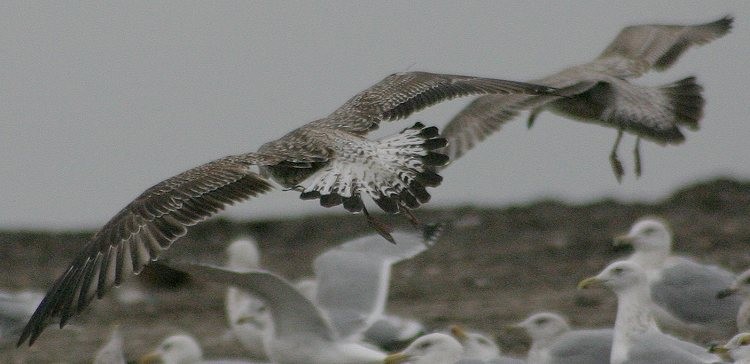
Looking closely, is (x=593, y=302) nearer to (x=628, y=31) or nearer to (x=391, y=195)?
(x=628, y=31)

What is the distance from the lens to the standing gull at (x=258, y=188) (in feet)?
20.1

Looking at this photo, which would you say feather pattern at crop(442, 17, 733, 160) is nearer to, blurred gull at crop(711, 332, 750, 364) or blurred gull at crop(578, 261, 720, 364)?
blurred gull at crop(578, 261, 720, 364)

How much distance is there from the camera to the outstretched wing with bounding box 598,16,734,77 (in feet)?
31.1

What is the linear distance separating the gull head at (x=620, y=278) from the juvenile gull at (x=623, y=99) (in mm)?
890

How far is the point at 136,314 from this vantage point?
10062 mm

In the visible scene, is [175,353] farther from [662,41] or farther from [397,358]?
[662,41]

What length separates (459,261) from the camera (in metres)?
10.9

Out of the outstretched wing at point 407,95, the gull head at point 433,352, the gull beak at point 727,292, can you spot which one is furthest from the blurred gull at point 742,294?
the gull head at point 433,352

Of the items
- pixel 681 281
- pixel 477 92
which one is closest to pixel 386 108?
pixel 477 92

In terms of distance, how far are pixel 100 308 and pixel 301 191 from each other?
13.6 ft

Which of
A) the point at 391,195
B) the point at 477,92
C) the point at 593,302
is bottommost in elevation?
the point at 593,302

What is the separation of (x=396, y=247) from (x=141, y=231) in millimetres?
2450

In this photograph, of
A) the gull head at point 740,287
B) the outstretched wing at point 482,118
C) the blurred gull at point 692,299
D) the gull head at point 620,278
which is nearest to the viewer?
the gull head at point 620,278

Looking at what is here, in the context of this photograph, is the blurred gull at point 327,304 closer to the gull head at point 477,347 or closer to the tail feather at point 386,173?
the gull head at point 477,347
